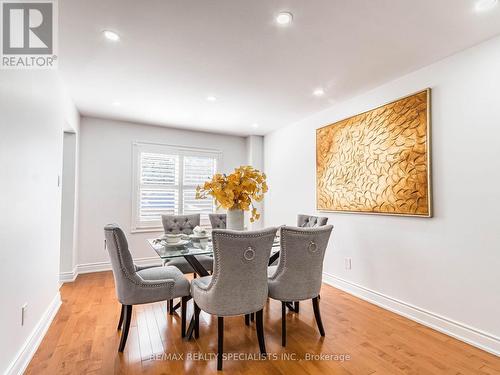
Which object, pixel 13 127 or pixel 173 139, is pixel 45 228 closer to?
pixel 13 127

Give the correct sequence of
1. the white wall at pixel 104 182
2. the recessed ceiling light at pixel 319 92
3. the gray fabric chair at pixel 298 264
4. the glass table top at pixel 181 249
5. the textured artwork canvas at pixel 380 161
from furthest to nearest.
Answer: the white wall at pixel 104 182, the recessed ceiling light at pixel 319 92, the textured artwork canvas at pixel 380 161, the glass table top at pixel 181 249, the gray fabric chair at pixel 298 264

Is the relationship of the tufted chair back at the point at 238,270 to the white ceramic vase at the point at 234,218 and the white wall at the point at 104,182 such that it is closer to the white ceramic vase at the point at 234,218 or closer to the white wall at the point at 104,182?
the white ceramic vase at the point at 234,218

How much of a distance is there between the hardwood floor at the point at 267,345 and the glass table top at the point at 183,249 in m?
0.76

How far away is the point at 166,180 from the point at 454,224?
14.3 ft

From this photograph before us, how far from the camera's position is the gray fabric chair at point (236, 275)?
1.88m

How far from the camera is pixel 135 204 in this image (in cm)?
474

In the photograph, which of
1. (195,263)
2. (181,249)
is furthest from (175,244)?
(195,263)

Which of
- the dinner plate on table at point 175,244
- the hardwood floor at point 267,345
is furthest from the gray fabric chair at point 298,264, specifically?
the dinner plate on table at point 175,244

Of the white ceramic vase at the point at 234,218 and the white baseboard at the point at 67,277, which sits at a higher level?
the white ceramic vase at the point at 234,218

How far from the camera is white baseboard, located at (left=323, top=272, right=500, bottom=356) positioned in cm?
221

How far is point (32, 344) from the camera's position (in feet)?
6.93

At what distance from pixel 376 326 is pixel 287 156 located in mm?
3060

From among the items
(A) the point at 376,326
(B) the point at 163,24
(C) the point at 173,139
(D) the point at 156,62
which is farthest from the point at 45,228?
(A) the point at 376,326

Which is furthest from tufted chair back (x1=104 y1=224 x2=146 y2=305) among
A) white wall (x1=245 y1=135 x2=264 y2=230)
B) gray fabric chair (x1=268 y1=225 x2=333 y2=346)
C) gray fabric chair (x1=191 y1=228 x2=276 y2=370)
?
white wall (x1=245 y1=135 x2=264 y2=230)
